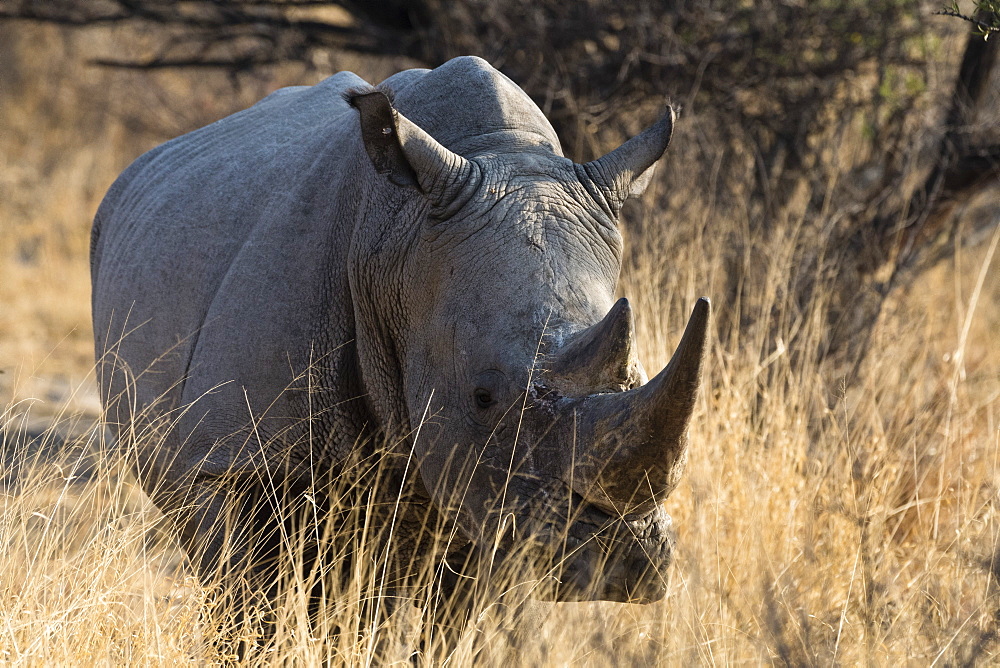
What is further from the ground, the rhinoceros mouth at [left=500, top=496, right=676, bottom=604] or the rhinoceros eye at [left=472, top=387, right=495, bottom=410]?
the rhinoceros eye at [left=472, top=387, right=495, bottom=410]

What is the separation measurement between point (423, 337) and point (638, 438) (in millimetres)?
910

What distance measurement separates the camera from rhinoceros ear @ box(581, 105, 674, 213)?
347 centimetres

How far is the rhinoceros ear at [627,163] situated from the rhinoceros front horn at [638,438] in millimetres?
953

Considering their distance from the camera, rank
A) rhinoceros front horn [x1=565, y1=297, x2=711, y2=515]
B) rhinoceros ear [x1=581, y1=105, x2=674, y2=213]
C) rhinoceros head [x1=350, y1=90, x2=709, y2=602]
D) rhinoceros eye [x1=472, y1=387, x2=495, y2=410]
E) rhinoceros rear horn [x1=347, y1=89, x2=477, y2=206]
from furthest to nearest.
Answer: rhinoceros ear [x1=581, y1=105, x2=674, y2=213] → rhinoceros rear horn [x1=347, y1=89, x2=477, y2=206] → rhinoceros eye [x1=472, y1=387, x2=495, y2=410] → rhinoceros head [x1=350, y1=90, x2=709, y2=602] → rhinoceros front horn [x1=565, y1=297, x2=711, y2=515]

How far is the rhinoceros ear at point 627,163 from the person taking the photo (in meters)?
3.47

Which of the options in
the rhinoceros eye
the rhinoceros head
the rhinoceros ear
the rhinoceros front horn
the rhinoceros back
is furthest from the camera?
the rhinoceros back

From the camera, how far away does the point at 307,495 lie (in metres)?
3.37

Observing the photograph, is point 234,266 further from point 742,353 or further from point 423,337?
point 742,353

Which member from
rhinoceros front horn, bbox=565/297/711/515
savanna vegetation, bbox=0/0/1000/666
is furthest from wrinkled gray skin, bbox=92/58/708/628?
savanna vegetation, bbox=0/0/1000/666

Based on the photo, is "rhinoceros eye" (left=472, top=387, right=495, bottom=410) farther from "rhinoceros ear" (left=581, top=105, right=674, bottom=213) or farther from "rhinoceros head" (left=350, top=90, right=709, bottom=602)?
"rhinoceros ear" (left=581, top=105, right=674, bottom=213)

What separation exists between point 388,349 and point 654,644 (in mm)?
1141

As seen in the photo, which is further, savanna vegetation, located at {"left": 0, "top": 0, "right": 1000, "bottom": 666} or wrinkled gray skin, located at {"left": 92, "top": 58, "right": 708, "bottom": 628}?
savanna vegetation, located at {"left": 0, "top": 0, "right": 1000, "bottom": 666}

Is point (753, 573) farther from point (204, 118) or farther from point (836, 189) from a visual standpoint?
point (204, 118)

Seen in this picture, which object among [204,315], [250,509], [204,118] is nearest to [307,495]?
[250,509]
